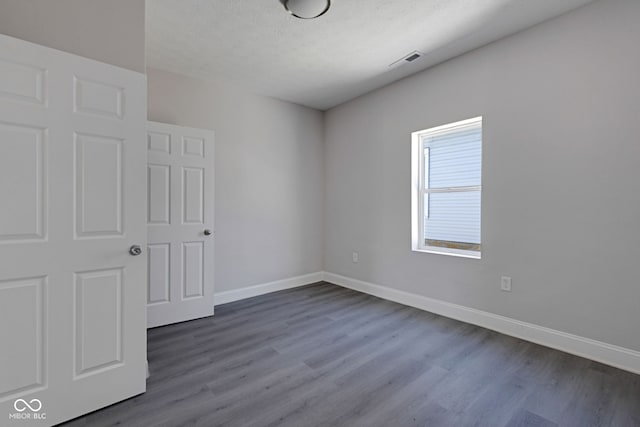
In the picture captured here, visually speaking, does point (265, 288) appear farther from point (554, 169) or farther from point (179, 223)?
point (554, 169)

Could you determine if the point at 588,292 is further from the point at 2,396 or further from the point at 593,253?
the point at 2,396

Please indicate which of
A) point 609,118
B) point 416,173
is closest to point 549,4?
point 609,118

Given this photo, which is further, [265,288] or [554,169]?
[265,288]

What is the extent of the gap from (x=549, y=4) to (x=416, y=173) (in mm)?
1792

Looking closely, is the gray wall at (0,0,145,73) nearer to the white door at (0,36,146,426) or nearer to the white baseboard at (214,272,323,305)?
the white door at (0,36,146,426)

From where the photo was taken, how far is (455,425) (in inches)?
61.5

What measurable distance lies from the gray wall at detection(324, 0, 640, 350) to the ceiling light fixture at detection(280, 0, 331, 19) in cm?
157

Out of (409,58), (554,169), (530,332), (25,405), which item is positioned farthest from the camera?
(409,58)

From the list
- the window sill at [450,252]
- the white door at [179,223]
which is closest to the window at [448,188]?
the window sill at [450,252]

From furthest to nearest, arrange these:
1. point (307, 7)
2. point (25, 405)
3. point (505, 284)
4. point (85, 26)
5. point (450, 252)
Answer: point (450, 252) → point (505, 284) → point (307, 7) → point (85, 26) → point (25, 405)

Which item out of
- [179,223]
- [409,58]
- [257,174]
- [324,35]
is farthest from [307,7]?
[179,223]

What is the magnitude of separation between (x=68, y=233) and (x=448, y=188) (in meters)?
3.28

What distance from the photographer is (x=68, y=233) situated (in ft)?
5.16

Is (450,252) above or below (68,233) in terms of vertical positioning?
below
